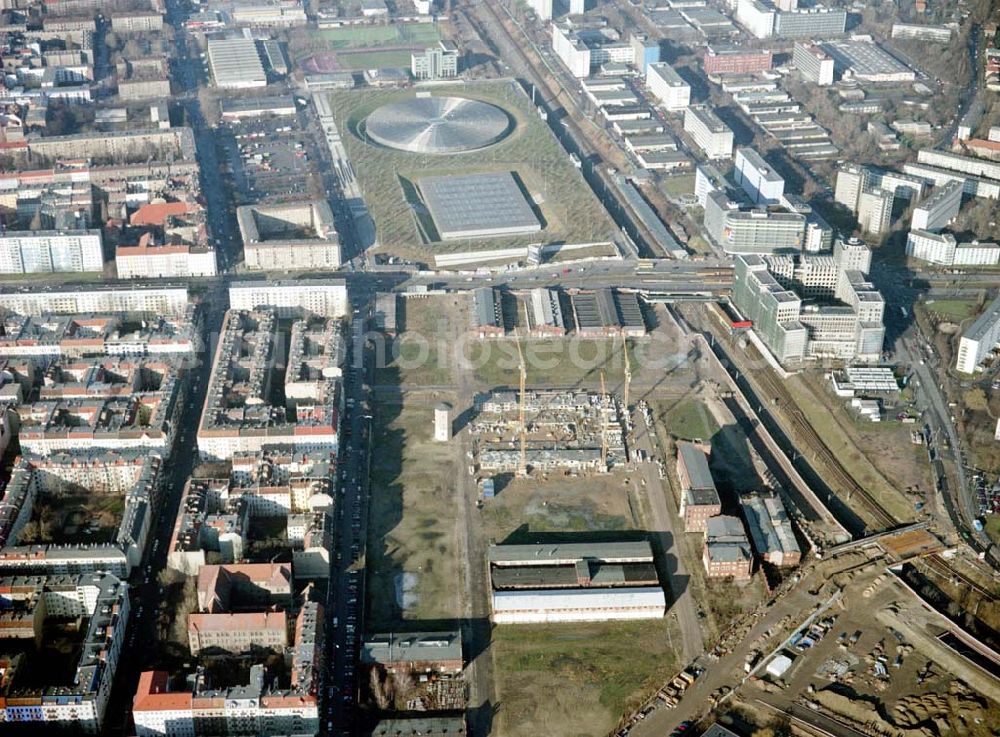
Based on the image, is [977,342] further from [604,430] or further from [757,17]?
[757,17]

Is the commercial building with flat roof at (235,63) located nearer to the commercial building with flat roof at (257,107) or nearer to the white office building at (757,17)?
the commercial building with flat roof at (257,107)

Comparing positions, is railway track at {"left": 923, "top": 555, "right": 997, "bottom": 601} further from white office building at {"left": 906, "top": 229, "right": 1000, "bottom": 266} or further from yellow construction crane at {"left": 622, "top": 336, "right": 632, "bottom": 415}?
white office building at {"left": 906, "top": 229, "right": 1000, "bottom": 266}

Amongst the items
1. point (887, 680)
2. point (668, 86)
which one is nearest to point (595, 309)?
point (887, 680)

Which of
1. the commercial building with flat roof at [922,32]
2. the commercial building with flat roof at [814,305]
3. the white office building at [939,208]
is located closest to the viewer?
the commercial building with flat roof at [814,305]

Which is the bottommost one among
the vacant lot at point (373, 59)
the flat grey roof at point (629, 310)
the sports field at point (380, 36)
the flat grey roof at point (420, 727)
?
the vacant lot at point (373, 59)

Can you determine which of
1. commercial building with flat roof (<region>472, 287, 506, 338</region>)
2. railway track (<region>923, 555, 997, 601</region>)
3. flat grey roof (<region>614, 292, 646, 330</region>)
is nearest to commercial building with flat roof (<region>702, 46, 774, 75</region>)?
flat grey roof (<region>614, 292, 646, 330</region>)

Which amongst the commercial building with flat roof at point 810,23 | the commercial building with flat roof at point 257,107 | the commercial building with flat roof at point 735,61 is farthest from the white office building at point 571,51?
the commercial building with flat roof at point 257,107
